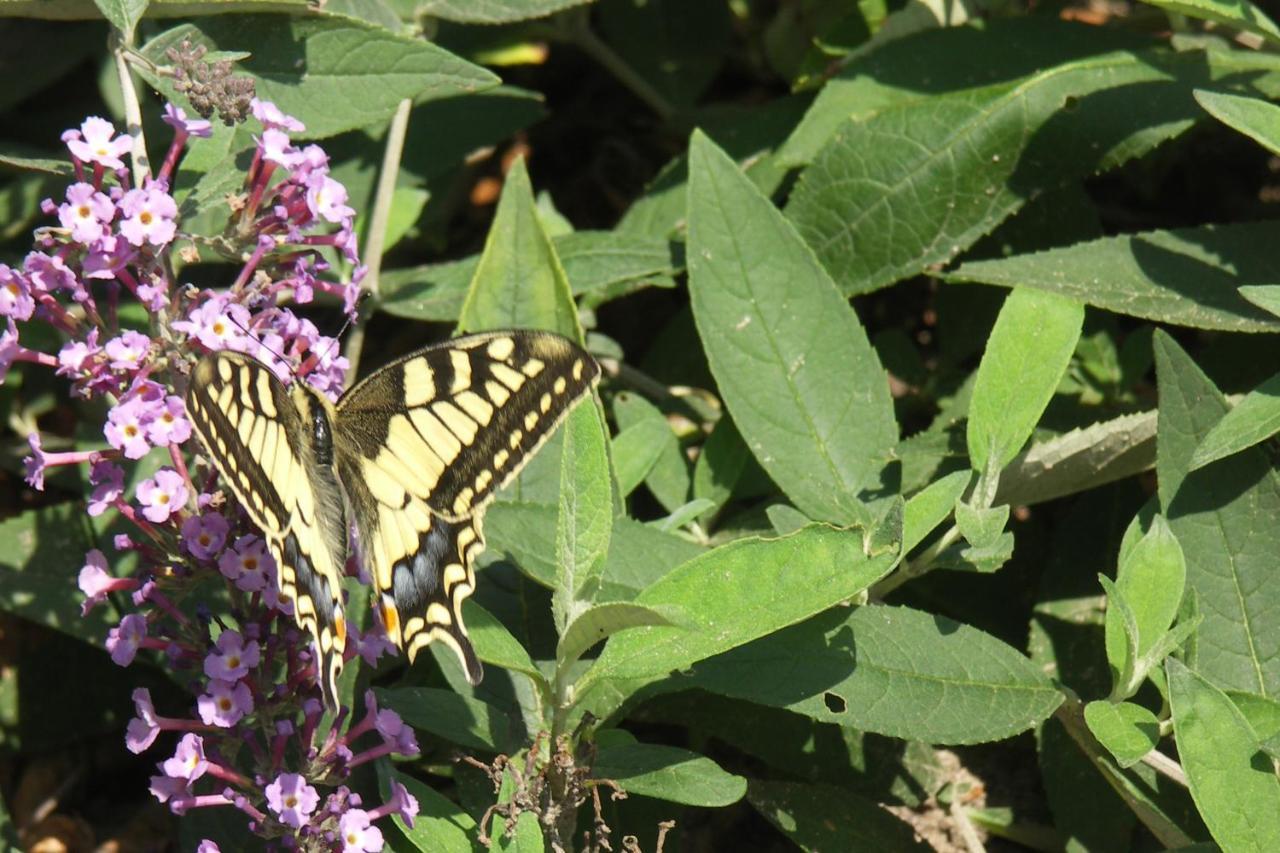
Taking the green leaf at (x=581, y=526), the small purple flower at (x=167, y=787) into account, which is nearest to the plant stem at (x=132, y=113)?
the green leaf at (x=581, y=526)

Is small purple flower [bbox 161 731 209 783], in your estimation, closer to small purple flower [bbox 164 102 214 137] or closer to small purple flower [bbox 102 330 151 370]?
small purple flower [bbox 102 330 151 370]

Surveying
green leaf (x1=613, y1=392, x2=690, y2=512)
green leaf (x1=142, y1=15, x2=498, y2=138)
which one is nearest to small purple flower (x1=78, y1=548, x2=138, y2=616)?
green leaf (x1=142, y1=15, x2=498, y2=138)

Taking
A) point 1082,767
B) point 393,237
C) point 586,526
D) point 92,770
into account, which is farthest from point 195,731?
point 1082,767

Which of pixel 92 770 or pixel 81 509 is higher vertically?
pixel 81 509

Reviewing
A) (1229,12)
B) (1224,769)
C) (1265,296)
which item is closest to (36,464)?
(1224,769)

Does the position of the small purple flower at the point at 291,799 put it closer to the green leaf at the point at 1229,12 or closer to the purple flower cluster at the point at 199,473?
the purple flower cluster at the point at 199,473

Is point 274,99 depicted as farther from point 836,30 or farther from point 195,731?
point 836,30

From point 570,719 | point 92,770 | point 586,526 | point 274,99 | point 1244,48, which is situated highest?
point 274,99
